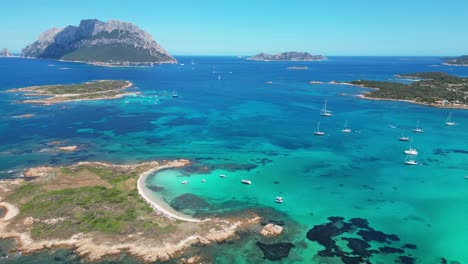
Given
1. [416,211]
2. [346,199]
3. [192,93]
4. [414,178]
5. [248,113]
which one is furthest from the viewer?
[192,93]

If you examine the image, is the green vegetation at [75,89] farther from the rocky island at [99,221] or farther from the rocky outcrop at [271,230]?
the rocky outcrop at [271,230]

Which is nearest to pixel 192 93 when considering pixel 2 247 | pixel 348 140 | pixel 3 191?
pixel 348 140

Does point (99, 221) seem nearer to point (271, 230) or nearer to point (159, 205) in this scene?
point (159, 205)

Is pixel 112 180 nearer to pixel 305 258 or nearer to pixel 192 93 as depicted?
pixel 305 258

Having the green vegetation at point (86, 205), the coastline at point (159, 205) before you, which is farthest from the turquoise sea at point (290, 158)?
the green vegetation at point (86, 205)

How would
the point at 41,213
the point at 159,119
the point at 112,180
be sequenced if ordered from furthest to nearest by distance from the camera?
the point at 159,119 < the point at 112,180 < the point at 41,213

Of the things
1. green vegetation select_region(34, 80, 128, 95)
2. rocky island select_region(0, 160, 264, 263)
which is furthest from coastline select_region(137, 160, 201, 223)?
green vegetation select_region(34, 80, 128, 95)

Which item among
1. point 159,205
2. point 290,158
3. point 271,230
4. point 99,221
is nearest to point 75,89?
point 290,158
